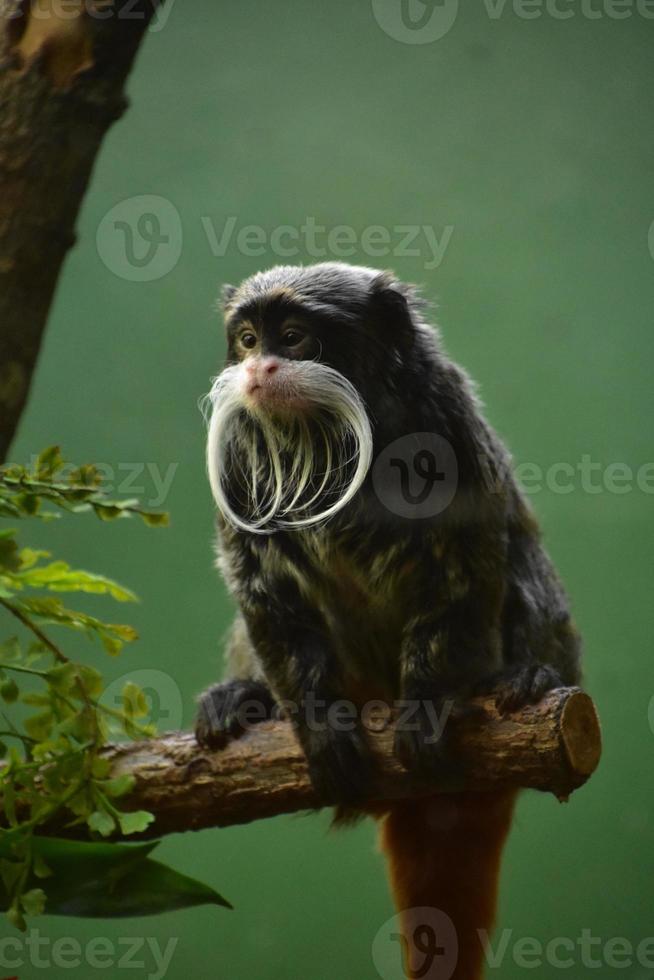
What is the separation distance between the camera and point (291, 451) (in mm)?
2211

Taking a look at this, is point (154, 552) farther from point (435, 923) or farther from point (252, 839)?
point (435, 923)

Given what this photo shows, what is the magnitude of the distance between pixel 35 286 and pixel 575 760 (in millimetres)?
1369

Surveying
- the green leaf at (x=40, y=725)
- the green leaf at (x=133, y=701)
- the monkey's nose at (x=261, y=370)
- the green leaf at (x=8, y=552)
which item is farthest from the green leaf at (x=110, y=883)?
the monkey's nose at (x=261, y=370)

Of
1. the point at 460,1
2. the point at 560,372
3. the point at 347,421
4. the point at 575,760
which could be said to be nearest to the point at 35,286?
the point at 347,421

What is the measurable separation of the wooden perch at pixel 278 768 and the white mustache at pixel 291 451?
0.46 meters

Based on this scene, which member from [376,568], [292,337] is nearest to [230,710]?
[376,568]

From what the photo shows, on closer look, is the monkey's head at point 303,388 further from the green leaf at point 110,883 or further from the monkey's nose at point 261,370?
the green leaf at point 110,883

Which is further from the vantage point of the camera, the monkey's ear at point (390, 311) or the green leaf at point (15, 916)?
the monkey's ear at point (390, 311)

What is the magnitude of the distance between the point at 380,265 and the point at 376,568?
146cm

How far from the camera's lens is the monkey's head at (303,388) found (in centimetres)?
206

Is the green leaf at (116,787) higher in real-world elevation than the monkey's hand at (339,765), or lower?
lower

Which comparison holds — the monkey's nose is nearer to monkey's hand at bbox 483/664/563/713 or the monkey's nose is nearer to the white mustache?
the white mustache

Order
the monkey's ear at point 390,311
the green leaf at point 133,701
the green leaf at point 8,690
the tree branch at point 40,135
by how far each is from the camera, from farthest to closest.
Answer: the monkey's ear at point 390,311
the tree branch at point 40,135
the green leaf at point 133,701
the green leaf at point 8,690

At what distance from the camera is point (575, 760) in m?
1.79
